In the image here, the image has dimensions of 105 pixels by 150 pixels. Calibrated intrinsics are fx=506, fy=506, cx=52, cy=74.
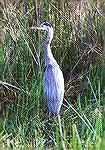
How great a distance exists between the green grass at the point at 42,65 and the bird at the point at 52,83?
60 millimetres

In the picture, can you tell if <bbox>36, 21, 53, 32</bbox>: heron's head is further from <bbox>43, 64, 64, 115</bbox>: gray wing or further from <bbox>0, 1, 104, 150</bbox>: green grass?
<bbox>43, 64, 64, 115</bbox>: gray wing

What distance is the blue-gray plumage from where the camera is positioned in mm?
3633

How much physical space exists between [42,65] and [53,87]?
0.40 m

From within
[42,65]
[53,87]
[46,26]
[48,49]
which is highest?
[46,26]

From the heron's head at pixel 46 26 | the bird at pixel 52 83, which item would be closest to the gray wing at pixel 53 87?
the bird at pixel 52 83

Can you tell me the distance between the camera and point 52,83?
3719 millimetres

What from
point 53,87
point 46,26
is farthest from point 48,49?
point 53,87

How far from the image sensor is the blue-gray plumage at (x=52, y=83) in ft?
11.9

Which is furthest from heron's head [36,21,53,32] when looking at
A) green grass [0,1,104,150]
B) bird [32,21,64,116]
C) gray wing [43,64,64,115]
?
gray wing [43,64,64,115]

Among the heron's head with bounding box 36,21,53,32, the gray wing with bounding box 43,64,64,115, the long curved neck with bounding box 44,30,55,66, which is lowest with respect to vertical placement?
the gray wing with bounding box 43,64,64,115

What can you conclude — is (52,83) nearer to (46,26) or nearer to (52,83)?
(52,83)

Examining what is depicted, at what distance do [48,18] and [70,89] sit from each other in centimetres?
59

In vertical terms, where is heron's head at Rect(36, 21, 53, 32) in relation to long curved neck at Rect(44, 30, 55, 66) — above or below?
above

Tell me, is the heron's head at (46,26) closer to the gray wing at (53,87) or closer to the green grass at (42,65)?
the green grass at (42,65)
